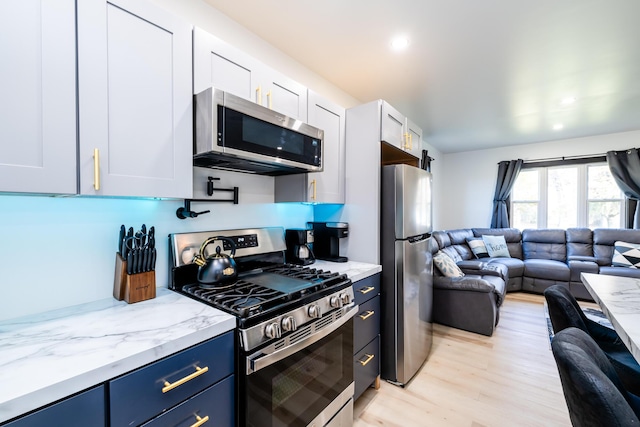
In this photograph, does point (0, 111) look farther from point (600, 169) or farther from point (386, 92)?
point (600, 169)

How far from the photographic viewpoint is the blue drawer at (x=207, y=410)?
3.00ft

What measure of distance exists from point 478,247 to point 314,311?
4543mm

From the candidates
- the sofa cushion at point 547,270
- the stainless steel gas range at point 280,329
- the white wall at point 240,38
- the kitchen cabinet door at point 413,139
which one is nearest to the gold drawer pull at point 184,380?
the stainless steel gas range at point 280,329

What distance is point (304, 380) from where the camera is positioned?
1342 mm

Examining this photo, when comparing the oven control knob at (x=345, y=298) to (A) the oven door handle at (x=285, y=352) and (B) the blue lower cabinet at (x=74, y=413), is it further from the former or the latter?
(B) the blue lower cabinet at (x=74, y=413)

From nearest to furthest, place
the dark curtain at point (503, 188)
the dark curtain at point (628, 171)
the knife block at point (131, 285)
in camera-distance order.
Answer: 1. the knife block at point (131, 285)
2. the dark curtain at point (628, 171)
3. the dark curtain at point (503, 188)

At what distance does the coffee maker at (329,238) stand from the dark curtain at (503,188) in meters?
4.63

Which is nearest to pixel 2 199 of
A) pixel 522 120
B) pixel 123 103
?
pixel 123 103

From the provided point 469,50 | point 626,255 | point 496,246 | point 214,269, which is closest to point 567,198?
point 626,255

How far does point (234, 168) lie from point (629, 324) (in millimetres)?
2029

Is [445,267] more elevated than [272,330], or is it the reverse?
[272,330]

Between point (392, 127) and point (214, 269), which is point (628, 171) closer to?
point (392, 127)

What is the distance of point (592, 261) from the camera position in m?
4.24

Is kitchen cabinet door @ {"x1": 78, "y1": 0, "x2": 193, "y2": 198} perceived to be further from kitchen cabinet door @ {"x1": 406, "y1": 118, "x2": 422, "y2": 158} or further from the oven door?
kitchen cabinet door @ {"x1": 406, "y1": 118, "x2": 422, "y2": 158}
